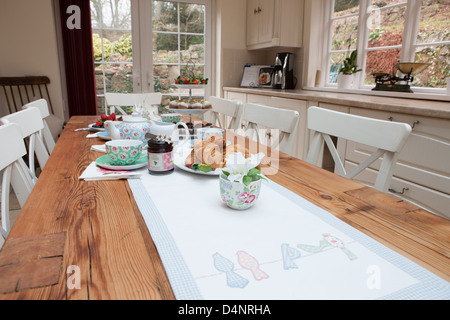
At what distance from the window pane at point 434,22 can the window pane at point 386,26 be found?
0.56 feet

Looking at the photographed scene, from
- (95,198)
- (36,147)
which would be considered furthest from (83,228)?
(36,147)

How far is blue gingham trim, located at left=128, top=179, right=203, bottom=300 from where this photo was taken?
48 centimetres

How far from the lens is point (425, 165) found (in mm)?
1841

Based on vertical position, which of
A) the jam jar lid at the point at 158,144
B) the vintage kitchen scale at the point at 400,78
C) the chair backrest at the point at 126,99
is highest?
the vintage kitchen scale at the point at 400,78

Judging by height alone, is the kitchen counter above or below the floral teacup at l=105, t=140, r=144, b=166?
above

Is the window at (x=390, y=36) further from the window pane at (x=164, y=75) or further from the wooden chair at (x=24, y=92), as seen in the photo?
the wooden chair at (x=24, y=92)

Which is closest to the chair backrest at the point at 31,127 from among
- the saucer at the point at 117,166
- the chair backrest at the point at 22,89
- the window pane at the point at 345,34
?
the saucer at the point at 117,166

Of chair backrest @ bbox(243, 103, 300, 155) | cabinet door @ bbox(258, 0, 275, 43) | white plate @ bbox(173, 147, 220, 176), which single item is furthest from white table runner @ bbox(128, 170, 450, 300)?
cabinet door @ bbox(258, 0, 275, 43)

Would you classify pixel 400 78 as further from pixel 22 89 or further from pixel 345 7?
pixel 22 89

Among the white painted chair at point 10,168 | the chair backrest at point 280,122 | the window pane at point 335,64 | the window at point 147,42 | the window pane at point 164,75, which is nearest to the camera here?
the white painted chair at point 10,168

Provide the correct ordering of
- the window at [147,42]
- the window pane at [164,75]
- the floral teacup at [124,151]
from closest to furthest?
1. the floral teacup at [124,151]
2. the window at [147,42]
3. the window pane at [164,75]

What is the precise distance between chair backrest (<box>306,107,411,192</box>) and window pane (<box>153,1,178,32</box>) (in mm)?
3043

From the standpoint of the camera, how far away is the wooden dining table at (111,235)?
1.63ft

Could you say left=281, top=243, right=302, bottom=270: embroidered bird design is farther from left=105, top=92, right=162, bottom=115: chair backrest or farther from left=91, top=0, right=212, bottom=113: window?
left=91, top=0, right=212, bottom=113: window
